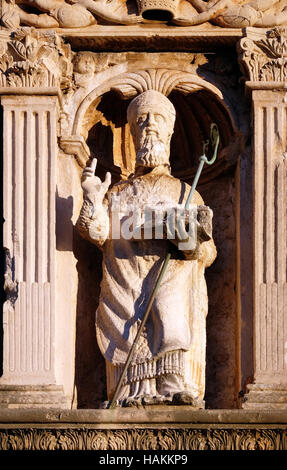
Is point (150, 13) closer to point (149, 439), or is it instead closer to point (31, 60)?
point (31, 60)

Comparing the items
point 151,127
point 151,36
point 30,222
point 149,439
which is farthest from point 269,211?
point 149,439

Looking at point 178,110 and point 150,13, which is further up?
point 150,13

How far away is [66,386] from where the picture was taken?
22000 millimetres

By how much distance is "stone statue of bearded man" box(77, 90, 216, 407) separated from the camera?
21.5 metres

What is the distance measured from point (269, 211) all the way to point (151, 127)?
1.25 metres

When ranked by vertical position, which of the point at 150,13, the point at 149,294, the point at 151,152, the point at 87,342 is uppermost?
the point at 150,13

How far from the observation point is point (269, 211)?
22000 millimetres

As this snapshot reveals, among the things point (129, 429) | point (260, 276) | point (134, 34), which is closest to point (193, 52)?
point (134, 34)

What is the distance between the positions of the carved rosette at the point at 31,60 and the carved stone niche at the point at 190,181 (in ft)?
1.46

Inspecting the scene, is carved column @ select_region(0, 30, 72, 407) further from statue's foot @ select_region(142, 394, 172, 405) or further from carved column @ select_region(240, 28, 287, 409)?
carved column @ select_region(240, 28, 287, 409)

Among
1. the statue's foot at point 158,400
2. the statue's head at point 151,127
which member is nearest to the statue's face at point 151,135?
the statue's head at point 151,127

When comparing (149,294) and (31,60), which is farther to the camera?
(31,60)

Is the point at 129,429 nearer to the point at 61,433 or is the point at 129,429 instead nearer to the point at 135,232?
the point at 61,433

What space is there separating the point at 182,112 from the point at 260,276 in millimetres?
2005
